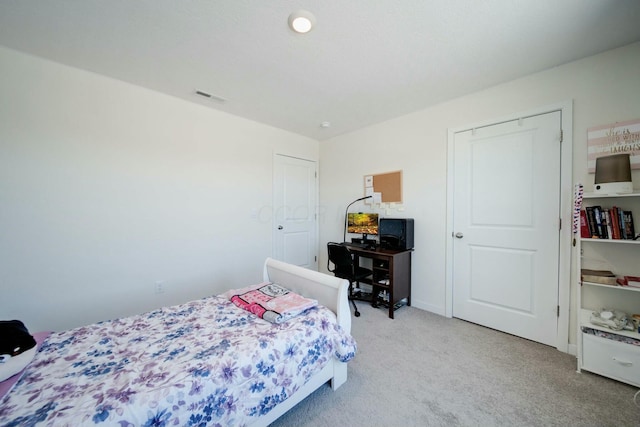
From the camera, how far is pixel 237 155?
319cm

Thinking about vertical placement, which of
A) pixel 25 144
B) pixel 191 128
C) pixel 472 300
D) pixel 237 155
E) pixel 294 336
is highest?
pixel 191 128

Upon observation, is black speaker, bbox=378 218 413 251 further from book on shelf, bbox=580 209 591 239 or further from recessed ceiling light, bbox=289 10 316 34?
recessed ceiling light, bbox=289 10 316 34

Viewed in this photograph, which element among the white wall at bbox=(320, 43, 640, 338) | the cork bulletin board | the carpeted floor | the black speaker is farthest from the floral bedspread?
the cork bulletin board

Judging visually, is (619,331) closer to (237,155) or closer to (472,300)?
(472,300)

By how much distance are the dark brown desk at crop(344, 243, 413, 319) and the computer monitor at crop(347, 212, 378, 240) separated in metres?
0.38

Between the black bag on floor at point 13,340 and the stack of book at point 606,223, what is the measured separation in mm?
3543

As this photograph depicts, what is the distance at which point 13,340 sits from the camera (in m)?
1.12

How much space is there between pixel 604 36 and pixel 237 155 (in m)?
3.54

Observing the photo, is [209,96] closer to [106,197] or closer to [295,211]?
[106,197]

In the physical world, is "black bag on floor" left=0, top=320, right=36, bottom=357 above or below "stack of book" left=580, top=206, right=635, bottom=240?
below

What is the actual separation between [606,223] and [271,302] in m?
2.54

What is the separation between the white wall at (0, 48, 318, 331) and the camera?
193 cm

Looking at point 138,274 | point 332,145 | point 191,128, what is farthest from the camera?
point 332,145

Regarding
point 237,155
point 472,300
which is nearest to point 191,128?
point 237,155
